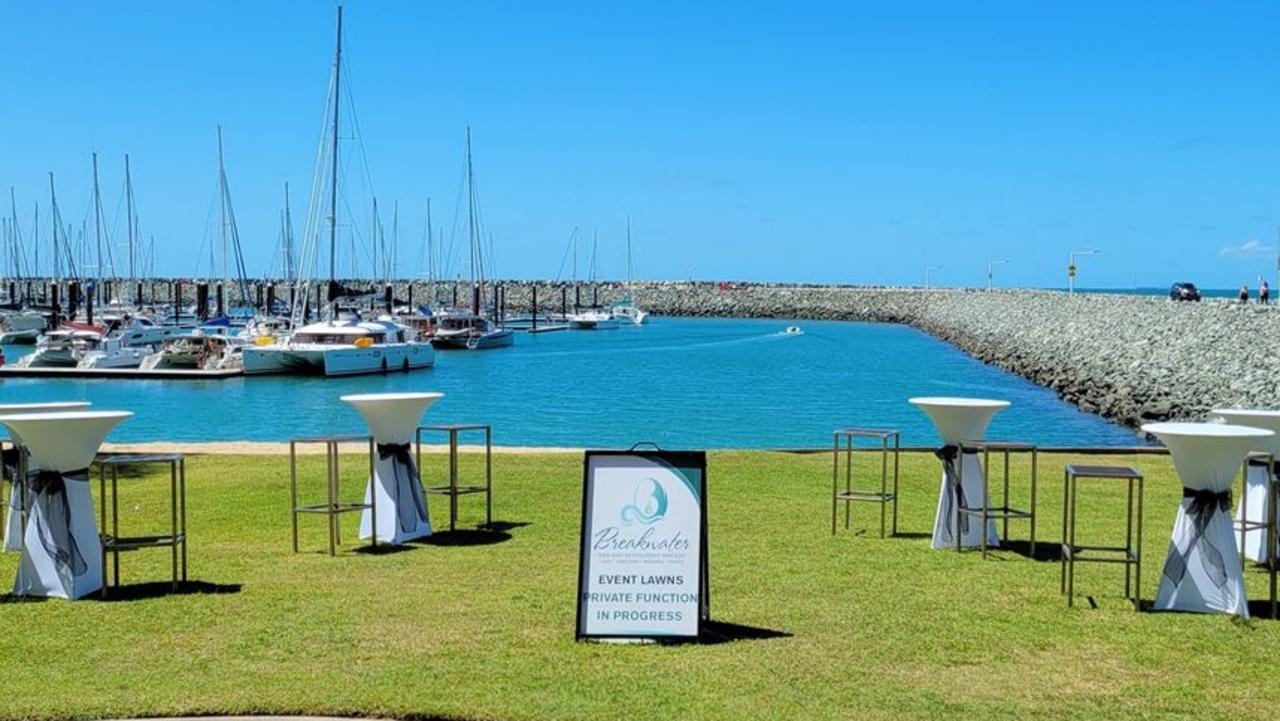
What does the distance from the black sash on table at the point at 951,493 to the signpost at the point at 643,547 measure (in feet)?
12.4

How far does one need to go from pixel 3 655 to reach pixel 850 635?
5.03 m

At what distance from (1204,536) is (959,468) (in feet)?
9.55

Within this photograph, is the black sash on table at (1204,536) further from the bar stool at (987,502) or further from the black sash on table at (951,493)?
the black sash on table at (951,493)

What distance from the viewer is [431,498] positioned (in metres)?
14.9

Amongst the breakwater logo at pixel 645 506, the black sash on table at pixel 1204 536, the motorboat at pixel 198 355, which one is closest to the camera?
the breakwater logo at pixel 645 506

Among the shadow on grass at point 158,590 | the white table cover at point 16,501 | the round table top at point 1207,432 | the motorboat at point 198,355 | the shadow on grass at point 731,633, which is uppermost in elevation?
the round table top at point 1207,432

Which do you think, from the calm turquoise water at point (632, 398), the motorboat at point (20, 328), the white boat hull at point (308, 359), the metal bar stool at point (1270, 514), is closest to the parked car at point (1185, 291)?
the calm turquoise water at point (632, 398)

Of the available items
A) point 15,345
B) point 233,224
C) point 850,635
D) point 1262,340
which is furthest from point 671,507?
point 15,345

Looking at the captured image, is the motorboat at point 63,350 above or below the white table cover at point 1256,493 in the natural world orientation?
below

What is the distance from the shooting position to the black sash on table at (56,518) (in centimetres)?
917

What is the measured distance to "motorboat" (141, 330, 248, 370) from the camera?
61.2 meters

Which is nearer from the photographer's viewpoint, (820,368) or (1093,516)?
(1093,516)

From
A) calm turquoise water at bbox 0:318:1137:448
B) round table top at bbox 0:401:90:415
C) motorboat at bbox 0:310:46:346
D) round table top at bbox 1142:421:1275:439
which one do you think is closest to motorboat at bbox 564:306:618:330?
calm turquoise water at bbox 0:318:1137:448

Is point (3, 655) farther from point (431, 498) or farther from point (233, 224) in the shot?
point (233, 224)
